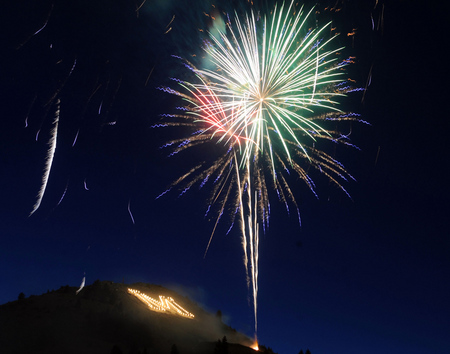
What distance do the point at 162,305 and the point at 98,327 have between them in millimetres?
20904

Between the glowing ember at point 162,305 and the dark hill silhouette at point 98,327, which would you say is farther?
the glowing ember at point 162,305

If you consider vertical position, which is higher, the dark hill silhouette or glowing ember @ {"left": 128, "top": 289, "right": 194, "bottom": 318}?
glowing ember @ {"left": 128, "top": 289, "right": 194, "bottom": 318}

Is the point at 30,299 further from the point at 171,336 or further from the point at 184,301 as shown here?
the point at 184,301

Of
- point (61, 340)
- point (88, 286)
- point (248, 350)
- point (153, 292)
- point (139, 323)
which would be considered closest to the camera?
point (61, 340)

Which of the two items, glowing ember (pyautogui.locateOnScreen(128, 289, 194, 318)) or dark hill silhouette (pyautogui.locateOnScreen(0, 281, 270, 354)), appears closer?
dark hill silhouette (pyautogui.locateOnScreen(0, 281, 270, 354))

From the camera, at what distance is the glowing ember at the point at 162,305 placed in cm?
6975

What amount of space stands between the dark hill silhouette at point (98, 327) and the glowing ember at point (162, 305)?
266 cm

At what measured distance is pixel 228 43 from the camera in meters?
33.0

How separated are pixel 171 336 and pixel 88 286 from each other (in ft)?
68.6

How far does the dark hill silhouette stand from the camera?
47.9 metres

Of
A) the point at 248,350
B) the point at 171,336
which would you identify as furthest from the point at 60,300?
the point at 248,350

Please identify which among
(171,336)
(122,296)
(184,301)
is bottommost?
(171,336)

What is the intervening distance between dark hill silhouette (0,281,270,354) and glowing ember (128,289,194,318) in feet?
8.73

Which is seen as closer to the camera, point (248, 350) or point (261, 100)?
point (261, 100)
